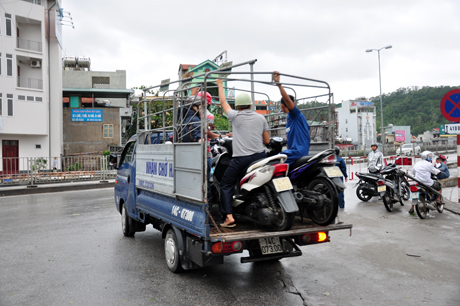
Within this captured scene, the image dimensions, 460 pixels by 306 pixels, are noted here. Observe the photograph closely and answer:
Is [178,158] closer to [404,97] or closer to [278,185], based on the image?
[278,185]

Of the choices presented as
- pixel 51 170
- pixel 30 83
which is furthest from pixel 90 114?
pixel 51 170

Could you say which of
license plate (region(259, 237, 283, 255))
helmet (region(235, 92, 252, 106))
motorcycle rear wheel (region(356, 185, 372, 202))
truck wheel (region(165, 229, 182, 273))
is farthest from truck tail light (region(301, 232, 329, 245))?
motorcycle rear wheel (region(356, 185, 372, 202))

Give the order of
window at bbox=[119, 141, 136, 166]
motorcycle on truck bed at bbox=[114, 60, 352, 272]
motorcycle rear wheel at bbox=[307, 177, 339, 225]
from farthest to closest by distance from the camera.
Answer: window at bbox=[119, 141, 136, 166], motorcycle rear wheel at bbox=[307, 177, 339, 225], motorcycle on truck bed at bbox=[114, 60, 352, 272]

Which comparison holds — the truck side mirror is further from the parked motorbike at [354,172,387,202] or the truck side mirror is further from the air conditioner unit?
the air conditioner unit

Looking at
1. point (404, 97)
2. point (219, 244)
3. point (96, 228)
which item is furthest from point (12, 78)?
point (404, 97)

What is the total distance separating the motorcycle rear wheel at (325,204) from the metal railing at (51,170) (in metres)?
15.1

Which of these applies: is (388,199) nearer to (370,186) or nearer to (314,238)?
(370,186)

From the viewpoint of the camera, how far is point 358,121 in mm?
89250

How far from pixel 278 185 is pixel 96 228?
17.8 ft

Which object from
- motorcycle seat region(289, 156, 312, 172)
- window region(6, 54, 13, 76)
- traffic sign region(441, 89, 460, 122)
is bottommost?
motorcycle seat region(289, 156, 312, 172)

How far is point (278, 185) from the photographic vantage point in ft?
14.3

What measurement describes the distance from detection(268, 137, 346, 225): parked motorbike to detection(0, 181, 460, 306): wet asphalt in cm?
89

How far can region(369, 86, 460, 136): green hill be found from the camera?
6938 centimetres

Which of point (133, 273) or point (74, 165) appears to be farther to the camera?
point (74, 165)
